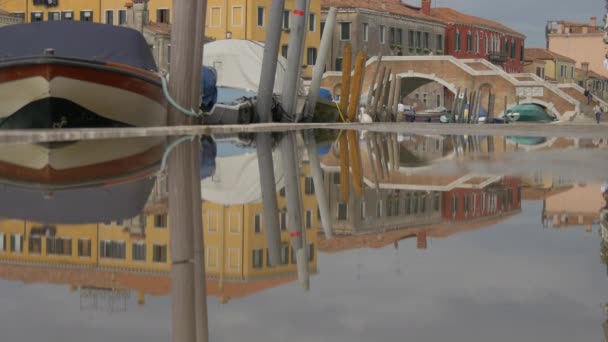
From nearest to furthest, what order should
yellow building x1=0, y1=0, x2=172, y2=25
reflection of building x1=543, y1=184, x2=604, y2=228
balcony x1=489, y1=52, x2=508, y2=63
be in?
reflection of building x1=543, y1=184, x2=604, y2=228 < yellow building x1=0, y1=0, x2=172, y2=25 < balcony x1=489, y1=52, x2=508, y2=63

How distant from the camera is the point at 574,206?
286 inches

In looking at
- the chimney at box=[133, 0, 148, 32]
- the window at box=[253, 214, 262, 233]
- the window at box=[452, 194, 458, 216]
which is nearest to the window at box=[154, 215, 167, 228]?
the window at box=[253, 214, 262, 233]

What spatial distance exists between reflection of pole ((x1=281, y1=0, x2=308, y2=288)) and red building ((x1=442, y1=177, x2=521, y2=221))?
33.3 inches

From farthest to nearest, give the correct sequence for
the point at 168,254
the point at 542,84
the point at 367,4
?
1. the point at 367,4
2. the point at 542,84
3. the point at 168,254

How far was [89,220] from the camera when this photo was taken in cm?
581

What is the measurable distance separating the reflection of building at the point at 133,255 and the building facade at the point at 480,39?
279 feet

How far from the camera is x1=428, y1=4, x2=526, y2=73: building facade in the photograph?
90.7 metres

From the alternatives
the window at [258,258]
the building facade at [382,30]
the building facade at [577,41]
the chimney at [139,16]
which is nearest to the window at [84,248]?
the window at [258,258]

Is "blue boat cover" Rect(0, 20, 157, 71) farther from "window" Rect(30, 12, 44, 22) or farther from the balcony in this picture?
the balcony

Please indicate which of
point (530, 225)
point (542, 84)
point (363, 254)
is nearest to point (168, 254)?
point (363, 254)

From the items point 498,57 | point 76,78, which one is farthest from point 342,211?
point 498,57

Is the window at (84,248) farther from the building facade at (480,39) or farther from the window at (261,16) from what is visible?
the building facade at (480,39)

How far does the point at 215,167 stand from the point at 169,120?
9751 millimetres

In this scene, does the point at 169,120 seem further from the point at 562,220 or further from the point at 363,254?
the point at 363,254
